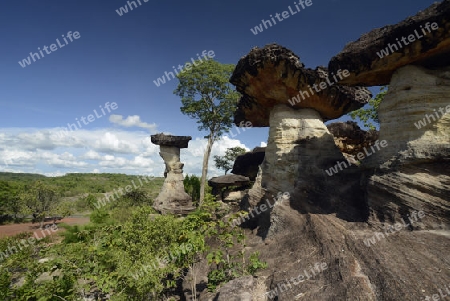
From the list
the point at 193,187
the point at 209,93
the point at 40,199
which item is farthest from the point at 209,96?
the point at 40,199

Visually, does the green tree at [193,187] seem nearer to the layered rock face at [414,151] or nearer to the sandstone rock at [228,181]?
the sandstone rock at [228,181]

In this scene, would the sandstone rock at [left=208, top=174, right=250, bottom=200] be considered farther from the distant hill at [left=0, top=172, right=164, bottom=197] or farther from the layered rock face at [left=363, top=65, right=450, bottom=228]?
the layered rock face at [left=363, top=65, right=450, bottom=228]

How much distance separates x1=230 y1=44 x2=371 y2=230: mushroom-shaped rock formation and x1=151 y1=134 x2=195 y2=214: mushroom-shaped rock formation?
1365cm

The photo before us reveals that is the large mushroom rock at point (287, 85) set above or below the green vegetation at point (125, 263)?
above

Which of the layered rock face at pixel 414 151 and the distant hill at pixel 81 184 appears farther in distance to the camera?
the distant hill at pixel 81 184

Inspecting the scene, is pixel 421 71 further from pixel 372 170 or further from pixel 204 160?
pixel 204 160

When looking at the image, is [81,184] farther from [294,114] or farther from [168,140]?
[294,114]

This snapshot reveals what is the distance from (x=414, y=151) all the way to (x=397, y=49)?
2.95 meters

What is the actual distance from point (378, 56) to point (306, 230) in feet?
18.7

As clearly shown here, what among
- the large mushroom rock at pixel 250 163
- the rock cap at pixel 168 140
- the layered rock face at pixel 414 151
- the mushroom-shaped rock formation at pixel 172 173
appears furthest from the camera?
the rock cap at pixel 168 140

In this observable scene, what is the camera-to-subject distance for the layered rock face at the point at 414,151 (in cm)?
604

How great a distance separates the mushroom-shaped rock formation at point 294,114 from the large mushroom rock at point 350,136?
9.99 feet

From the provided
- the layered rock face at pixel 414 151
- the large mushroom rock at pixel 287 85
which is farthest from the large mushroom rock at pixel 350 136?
the layered rock face at pixel 414 151


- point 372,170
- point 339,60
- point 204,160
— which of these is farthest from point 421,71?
point 204,160
